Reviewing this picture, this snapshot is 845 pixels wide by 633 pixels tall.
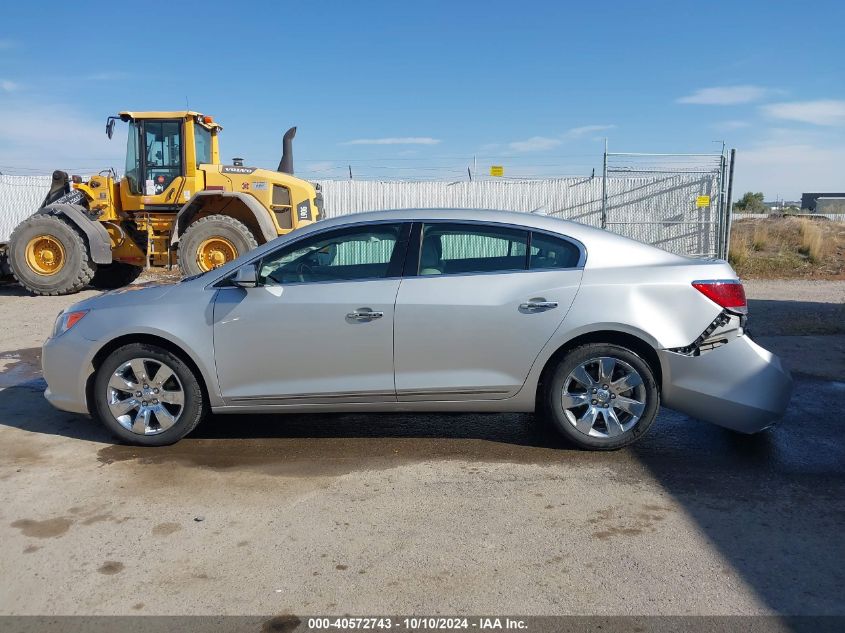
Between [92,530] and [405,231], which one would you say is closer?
[92,530]

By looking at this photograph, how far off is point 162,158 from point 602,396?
10714 millimetres

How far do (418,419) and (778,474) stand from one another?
8.39 ft

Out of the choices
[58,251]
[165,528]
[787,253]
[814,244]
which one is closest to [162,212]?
[58,251]

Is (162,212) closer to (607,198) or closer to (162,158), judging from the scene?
(162,158)

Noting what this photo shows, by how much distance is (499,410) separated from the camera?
504 centimetres

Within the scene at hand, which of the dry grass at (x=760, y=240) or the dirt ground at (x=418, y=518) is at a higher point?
the dry grass at (x=760, y=240)

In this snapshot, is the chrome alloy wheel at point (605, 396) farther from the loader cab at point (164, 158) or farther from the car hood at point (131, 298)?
the loader cab at point (164, 158)

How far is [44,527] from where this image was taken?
155 inches

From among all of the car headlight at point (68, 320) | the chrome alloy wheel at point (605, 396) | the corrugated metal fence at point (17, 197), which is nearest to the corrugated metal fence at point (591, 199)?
the corrugated metal fence at point (17, 197)

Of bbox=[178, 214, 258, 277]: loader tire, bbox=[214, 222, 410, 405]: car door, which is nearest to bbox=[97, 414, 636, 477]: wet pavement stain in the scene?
bbox=[214, 222, 410, 405]: car door

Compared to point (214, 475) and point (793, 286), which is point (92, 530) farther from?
point (793, 286)

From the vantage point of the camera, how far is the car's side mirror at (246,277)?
195 inches

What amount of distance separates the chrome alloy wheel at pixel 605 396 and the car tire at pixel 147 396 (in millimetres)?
2516

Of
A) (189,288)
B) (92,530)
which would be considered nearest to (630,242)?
(189,288)
